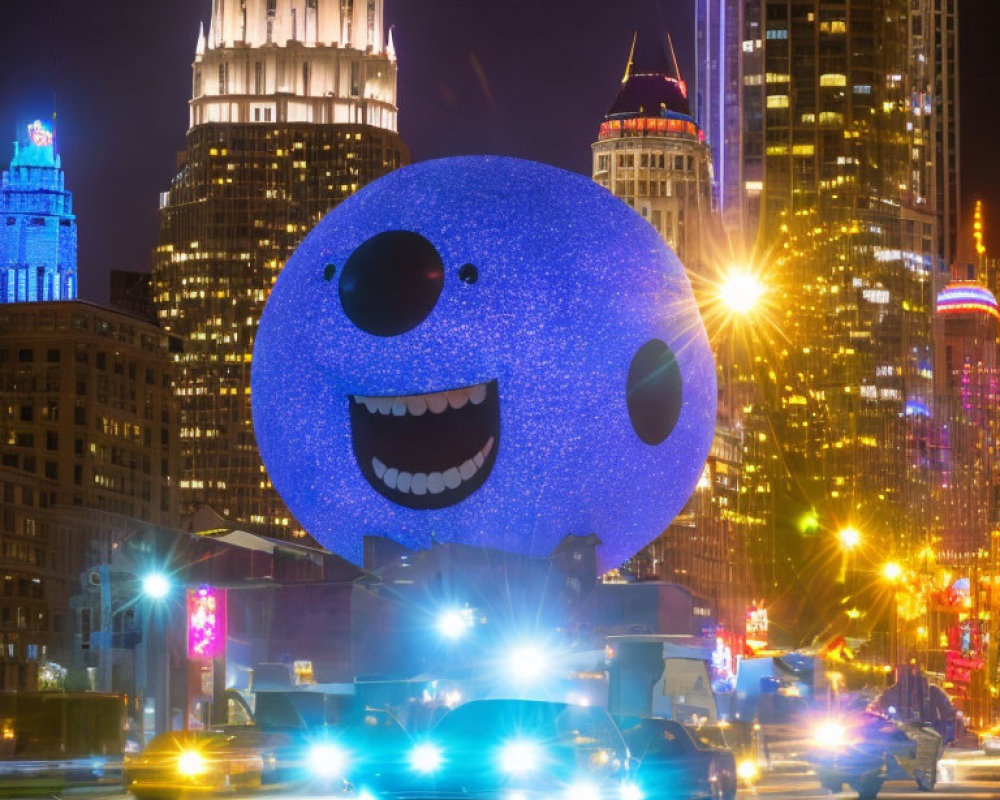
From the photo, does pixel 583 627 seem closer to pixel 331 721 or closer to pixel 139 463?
pixel 331 721

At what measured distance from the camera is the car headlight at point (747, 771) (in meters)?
30.8

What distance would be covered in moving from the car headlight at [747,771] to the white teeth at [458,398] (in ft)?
24.8

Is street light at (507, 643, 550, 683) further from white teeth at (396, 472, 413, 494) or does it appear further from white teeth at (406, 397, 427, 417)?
white teeth at (406, 397, 427, 417)

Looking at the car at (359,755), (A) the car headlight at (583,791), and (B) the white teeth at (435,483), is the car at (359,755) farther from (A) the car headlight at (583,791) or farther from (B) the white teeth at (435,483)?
(B) the white teeth at (435,483)

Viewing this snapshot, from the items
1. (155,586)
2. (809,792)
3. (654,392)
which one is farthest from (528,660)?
(155,586)

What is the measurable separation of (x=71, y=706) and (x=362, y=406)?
12.0 m

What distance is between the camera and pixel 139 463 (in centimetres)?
14225

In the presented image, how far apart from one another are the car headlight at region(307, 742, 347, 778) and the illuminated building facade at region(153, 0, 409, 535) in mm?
149680

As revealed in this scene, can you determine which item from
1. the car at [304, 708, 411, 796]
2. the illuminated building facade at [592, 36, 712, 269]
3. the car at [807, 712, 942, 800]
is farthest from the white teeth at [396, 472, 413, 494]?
the illuminated building facade at [592, 36, 712, 269]

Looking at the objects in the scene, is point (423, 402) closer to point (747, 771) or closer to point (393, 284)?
point (393, 284)

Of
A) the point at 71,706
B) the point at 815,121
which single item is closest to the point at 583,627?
the point at 71,706

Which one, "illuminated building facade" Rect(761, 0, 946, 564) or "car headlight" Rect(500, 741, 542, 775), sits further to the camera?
"illuminated building facade" Rect(761, 0, 946, 564)

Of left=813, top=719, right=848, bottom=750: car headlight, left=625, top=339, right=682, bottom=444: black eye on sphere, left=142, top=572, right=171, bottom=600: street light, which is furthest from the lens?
left=142, top=572, right=171, bottom=600: street light

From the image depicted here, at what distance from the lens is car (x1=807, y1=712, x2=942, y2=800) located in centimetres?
2789
